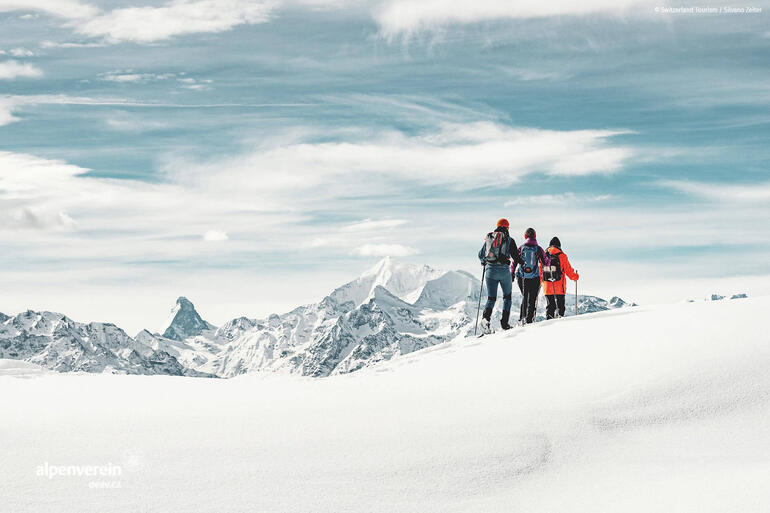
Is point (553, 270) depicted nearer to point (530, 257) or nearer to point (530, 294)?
point (530, 257)

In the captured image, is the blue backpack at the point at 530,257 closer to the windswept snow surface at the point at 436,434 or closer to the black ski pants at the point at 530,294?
the black ski pants at the point at 530,294

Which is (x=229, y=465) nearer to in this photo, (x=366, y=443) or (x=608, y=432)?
(x=366, y=443)

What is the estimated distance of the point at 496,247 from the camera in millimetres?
19219

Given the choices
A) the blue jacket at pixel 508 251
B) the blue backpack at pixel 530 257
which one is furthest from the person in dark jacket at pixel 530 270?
the blue jacket at pixel 508 251

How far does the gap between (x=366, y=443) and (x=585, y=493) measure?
130 inches

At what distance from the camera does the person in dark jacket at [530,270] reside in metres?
20.9

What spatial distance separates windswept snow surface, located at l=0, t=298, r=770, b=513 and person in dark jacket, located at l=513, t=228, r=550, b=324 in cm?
509

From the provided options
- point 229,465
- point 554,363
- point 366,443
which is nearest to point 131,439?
point 229,465

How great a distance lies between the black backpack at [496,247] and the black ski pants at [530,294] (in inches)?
94.4

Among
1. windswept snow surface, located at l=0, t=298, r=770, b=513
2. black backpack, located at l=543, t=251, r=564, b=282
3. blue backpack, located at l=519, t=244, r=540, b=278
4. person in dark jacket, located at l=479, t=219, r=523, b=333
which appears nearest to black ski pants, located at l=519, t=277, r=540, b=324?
black backpack, located at l=543, t=251, r=564, b=282

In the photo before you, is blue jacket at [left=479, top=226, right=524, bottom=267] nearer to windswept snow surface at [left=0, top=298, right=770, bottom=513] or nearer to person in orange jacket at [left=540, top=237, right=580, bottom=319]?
person in orange jacket at [left=540, top=237, right=580, bottom=319]

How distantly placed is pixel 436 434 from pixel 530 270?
11010 mm

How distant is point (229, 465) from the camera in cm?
946

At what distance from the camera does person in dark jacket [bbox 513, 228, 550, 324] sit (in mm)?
20891
